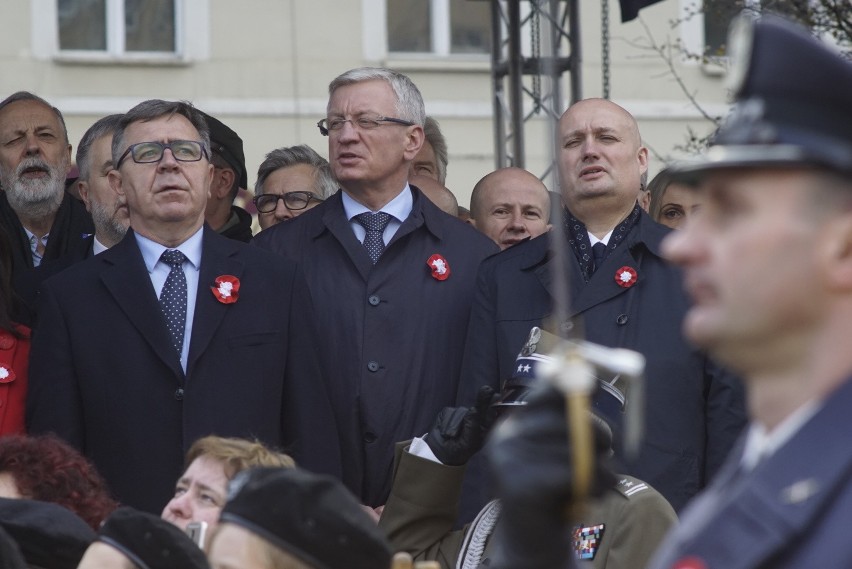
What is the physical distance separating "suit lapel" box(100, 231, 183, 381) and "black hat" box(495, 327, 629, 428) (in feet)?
3.85

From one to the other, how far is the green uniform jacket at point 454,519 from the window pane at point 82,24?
12.9 meters

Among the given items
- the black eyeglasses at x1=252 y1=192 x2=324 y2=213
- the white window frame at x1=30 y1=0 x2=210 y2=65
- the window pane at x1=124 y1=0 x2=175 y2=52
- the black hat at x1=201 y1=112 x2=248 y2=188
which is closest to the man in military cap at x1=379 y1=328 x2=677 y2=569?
the black eyeglasses at x1=252 y1=192 x2=324 y2=213

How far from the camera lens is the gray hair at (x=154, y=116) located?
553 cm

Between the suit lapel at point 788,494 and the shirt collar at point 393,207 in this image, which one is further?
the shirt collar at point 393,207

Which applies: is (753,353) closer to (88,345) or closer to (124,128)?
(88,345)

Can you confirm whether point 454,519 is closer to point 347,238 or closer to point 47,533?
point 47,533

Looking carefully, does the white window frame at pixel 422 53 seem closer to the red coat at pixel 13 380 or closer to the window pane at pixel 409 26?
the window pane at pixel 409 26

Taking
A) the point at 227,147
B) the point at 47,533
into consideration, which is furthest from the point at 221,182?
the point at 47,533

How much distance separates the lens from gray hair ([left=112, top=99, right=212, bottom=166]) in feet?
18.1

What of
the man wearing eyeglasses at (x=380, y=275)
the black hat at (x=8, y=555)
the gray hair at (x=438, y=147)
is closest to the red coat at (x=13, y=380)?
the man wearing eyeglasses at (x=380, y=275)

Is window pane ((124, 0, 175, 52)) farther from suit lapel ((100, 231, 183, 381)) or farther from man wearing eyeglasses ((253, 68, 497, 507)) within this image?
suit lapel ((100, 231, 183, 381))

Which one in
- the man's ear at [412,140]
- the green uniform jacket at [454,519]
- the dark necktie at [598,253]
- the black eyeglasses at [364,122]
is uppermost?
the black eyeglasses at [364,122]

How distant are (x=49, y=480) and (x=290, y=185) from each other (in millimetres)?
3279

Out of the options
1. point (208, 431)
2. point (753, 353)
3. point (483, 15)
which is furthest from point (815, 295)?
point (483, 15)
